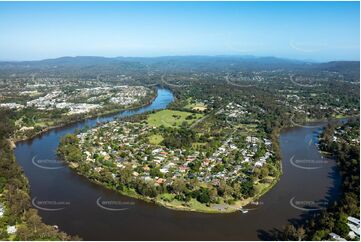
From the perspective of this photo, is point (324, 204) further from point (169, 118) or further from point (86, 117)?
point (86, 117)

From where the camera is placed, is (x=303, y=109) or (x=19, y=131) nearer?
(x=19, y=131)

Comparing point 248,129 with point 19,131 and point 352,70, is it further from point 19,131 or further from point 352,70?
point 352,70

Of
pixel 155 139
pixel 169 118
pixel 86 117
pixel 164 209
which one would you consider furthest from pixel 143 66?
pixel 164 209

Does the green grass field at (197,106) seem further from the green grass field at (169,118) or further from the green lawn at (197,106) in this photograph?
the green grass field at (169,118)

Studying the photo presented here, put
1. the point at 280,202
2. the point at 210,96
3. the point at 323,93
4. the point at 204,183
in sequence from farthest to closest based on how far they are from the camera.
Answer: the point at 323,93 < the point at 210,96 < the point at 204,183 < the point at 280,202

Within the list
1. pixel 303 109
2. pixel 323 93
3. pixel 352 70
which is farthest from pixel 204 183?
pixel 352 70
